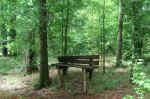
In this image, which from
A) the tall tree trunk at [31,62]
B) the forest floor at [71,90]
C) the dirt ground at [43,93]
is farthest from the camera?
the tall tree trunk at [31,62]

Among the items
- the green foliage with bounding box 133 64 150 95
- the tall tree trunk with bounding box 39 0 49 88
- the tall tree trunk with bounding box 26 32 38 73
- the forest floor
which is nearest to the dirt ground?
the forest floor

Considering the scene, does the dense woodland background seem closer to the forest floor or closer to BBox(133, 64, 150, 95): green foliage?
BBox(133, 64, 150, 95): green foliage

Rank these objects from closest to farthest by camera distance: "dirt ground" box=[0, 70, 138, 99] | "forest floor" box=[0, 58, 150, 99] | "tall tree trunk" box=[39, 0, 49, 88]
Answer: "dirt ground" box=[0, 70, 138, 99] → "forest floor" box=[0, 58, 150, 99] → "tall tree trunk" box=[39, 0, 49, 88]

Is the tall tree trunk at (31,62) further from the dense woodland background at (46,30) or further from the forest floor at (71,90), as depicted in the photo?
the forest floor at (71,90)

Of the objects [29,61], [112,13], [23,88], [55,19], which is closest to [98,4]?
[55,19]

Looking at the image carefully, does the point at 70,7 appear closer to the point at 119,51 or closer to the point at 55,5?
the point at 55,5

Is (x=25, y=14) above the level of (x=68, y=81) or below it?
above

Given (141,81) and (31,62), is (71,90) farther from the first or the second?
(141,81)

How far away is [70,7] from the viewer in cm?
780

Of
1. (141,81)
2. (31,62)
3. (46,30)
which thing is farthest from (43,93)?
(141,81)

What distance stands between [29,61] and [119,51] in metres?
6.31

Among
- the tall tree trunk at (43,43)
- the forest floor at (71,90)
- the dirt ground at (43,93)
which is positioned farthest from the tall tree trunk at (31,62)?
the tall tree trunk at (43,43)

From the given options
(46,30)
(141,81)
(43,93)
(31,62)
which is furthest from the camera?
(31,62)

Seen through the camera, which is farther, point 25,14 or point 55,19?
point 55,19
